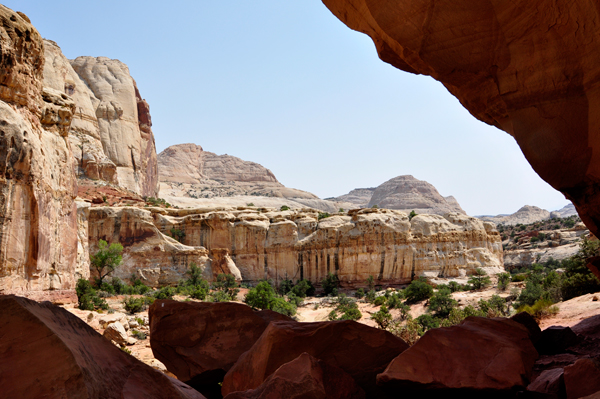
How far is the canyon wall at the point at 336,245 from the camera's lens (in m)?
44.3

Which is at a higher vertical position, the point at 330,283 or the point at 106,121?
the point at 106,121

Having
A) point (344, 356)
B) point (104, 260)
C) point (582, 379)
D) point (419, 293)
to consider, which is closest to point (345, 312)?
point (419, 293)

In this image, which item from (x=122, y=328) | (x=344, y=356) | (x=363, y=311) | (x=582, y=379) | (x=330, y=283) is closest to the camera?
(x=582, y=379)

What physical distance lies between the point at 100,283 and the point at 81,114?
42375mm

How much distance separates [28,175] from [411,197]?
15889 cm

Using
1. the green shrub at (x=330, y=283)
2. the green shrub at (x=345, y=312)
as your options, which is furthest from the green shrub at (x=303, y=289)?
the green shrub at (x=345, y=312)

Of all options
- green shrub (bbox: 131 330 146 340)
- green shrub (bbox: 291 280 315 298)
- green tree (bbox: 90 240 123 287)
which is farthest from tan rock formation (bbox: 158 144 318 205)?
green shrub (bbox: 131 330 146 340)

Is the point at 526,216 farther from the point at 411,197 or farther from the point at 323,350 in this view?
the point at 323,350

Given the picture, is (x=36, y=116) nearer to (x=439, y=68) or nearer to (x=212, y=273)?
(x=439, y=68)

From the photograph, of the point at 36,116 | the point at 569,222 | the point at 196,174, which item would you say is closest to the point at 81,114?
the point at 36,116

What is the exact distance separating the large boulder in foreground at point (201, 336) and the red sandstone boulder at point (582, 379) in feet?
11.6

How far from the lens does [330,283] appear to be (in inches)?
1737

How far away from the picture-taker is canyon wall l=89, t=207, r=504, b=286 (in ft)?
145

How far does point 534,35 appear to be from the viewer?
17.8 feet
